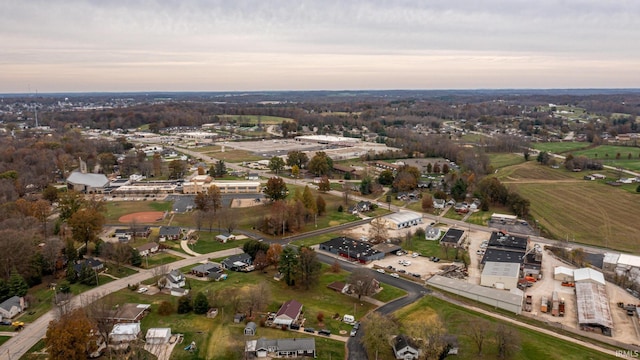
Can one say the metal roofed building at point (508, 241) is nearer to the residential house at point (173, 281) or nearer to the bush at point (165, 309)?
the residential house at point (173, 281)

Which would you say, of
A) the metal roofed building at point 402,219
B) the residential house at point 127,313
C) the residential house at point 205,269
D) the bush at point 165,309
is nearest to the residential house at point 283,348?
the bush at point 165,309

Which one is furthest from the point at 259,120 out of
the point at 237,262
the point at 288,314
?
the point at 288,314

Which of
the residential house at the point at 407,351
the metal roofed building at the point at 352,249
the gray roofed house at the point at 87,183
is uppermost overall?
the gray roofed house at the point at 87,183

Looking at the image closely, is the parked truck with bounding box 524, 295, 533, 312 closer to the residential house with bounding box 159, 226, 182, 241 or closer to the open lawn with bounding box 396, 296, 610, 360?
the open lawn with bounding box 396, 296, 610, 360

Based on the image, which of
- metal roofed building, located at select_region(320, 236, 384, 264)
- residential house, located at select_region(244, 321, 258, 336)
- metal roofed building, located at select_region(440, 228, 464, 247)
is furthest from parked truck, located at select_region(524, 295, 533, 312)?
residential house, located at select_region(244, 321, 258, 336)

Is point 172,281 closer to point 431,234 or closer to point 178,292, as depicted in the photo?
point 178,292
